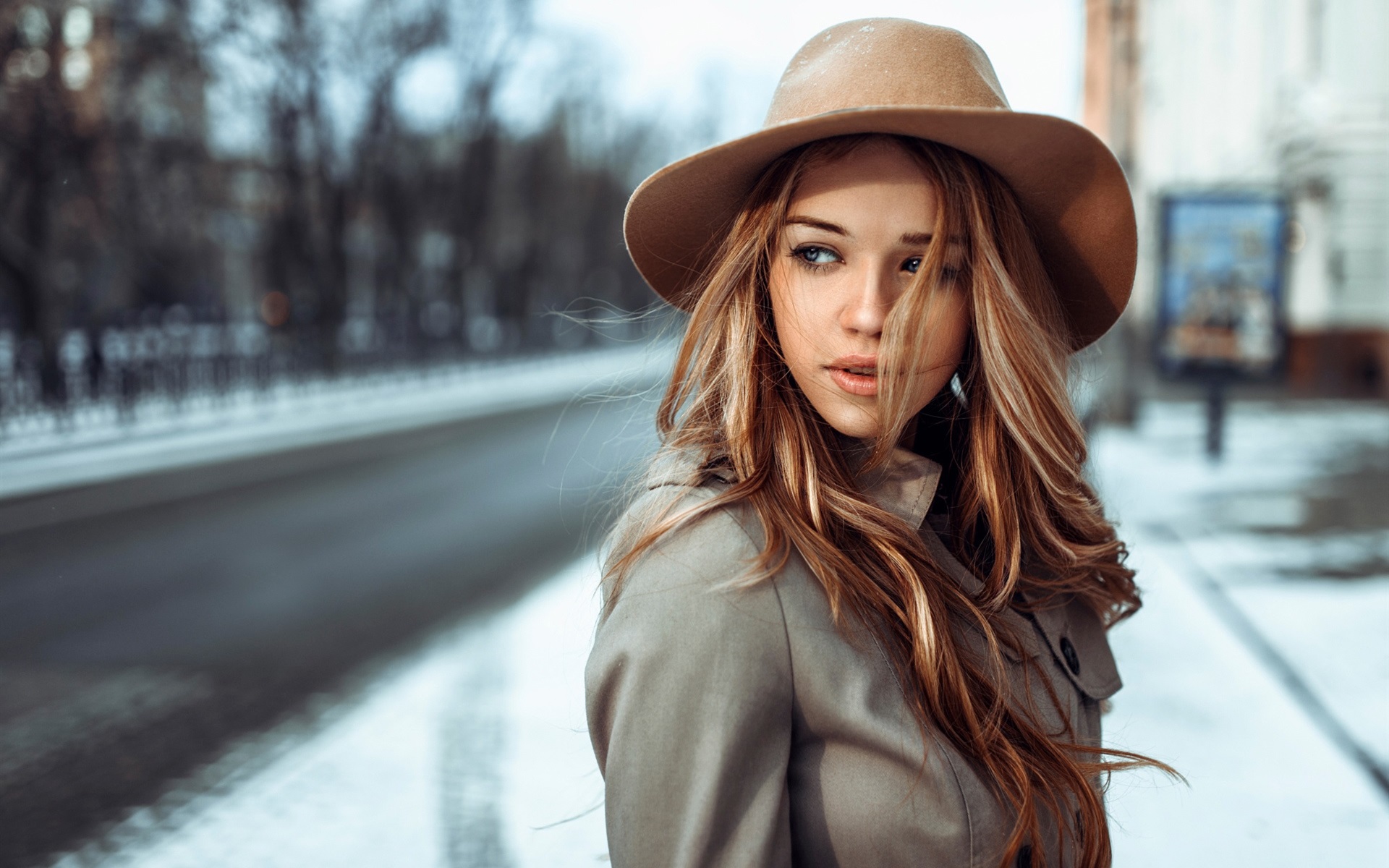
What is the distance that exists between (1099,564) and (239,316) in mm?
51602

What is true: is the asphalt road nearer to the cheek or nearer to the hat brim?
the hat brim

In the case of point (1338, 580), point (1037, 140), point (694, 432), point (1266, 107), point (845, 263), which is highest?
point (1266, 107)

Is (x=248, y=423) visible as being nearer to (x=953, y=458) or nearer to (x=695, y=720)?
(x=953, y=458)

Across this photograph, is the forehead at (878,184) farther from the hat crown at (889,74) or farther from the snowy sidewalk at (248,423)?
the snowy sidewalk at (248,423)

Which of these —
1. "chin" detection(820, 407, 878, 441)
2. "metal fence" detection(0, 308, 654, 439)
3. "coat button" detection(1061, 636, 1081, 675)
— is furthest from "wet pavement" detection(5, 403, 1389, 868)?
"metal fence" detection(0, 308, 654, 439)

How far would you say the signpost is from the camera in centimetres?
1327

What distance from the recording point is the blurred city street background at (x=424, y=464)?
4.35m

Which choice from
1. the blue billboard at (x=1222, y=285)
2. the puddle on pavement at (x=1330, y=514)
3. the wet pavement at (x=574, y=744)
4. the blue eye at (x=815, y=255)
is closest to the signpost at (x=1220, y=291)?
the blue billboard at (x=1222, y=285)

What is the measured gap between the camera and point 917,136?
4.92 ft

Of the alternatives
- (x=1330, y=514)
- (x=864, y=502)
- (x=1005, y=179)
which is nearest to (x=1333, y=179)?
(x=1330, y=514)

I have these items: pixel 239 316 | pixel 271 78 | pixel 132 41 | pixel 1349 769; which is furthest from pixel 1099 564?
pixel 239 316

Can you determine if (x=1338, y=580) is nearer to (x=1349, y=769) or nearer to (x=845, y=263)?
(x=1349, y=769)

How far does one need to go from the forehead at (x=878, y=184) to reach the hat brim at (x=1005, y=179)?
5 centimetres

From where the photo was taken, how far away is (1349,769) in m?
4.48
